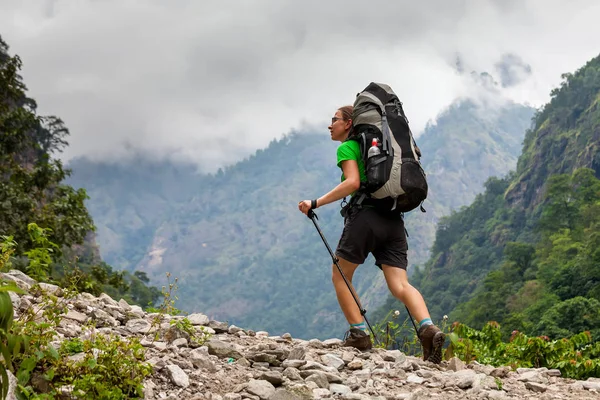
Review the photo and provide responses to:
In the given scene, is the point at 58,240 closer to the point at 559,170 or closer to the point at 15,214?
the point at 15,214

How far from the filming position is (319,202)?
5.77m

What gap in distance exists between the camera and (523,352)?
6902mm

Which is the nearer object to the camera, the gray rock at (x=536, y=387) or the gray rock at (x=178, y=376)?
the gray rock at (x=178, y=376)

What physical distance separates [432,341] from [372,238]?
1037 millimetres

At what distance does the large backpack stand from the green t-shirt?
68mm

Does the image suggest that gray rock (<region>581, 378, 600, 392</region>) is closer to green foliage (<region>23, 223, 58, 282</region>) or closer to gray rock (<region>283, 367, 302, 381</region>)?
gray rock (<region>283, 367, 302, 381</region>)

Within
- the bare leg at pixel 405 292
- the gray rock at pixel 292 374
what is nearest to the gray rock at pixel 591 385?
Answer: the bare leg at pixel 405 292

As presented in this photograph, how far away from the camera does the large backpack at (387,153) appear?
218 inches

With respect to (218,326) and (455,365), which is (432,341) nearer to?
(455,365)

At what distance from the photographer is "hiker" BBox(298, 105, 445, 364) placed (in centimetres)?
562

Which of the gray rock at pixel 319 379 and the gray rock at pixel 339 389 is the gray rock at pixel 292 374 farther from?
the gray rock at pixel 339 389

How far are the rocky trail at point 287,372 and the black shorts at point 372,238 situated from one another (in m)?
0.87

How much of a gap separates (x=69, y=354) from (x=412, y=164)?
10.3 ft

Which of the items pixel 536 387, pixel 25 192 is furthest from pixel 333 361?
pixel 25 192
